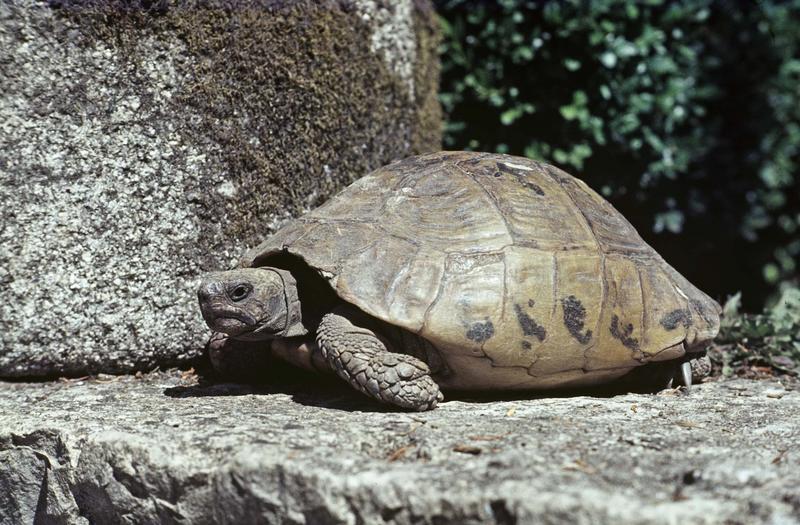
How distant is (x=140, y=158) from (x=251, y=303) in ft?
2.72

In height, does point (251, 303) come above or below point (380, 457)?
Result: above

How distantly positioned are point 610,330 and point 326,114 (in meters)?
1.64

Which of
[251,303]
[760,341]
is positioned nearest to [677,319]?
[760,341]

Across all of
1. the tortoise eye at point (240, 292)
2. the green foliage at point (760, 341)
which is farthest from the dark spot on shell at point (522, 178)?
the green foliage at point (760, 341)

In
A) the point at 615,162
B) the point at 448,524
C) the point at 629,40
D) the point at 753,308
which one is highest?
the point at 629,40

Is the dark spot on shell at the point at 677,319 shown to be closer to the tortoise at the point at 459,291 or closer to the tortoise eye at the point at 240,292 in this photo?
the tortoise at the point at 459,291

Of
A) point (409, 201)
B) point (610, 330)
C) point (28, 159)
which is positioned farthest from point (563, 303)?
point (28, 159)

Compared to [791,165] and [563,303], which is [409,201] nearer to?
[563,303]

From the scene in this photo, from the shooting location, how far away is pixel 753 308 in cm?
727

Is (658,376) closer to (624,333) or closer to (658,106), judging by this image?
(624,333)

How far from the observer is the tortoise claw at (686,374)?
3.58m

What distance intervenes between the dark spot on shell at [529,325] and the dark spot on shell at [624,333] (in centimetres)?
31

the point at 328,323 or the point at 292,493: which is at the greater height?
the point at 328,323

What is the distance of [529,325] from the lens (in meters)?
3.07
